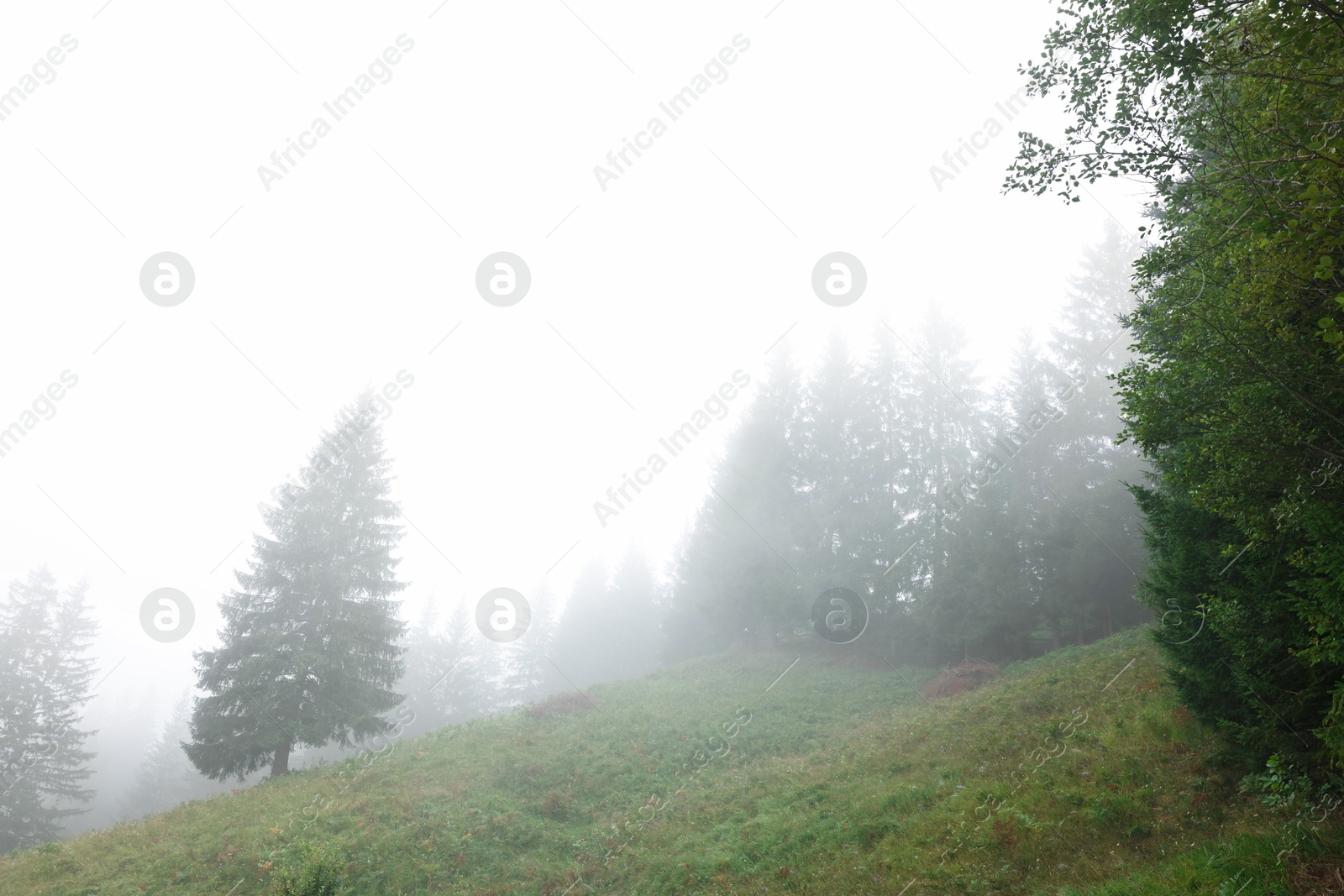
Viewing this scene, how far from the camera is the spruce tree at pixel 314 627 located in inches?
709

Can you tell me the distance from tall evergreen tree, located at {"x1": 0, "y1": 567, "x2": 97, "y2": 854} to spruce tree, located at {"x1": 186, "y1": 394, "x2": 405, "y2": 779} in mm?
13972

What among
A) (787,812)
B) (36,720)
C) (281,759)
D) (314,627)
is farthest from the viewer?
(36,720)

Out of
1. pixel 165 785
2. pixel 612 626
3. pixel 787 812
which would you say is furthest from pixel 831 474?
pixel 165 785

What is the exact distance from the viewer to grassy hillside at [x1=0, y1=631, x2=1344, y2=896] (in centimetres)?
721

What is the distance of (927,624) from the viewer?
971 inches

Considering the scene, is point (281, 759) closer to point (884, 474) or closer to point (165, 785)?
point (884, 474)

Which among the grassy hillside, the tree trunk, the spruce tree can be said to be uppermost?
the spruce tree

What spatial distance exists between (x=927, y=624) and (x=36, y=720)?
41892 millimetres

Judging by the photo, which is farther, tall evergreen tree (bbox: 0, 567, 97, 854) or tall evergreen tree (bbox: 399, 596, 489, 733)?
tall evergreen tree (bbox: 399, 596, 489, 733)

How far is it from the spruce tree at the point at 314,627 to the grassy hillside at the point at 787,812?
2.16 metres

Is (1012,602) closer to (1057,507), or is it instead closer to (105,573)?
(1057,507)

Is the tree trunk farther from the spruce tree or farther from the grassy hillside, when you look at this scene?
the grassy hillside

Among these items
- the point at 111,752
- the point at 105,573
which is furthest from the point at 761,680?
the point at 105,573

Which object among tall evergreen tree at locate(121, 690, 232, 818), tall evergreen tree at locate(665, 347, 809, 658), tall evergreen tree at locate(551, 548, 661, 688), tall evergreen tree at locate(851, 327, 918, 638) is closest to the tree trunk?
tall evergreen tree at locate(665, 347, 809, 658)
